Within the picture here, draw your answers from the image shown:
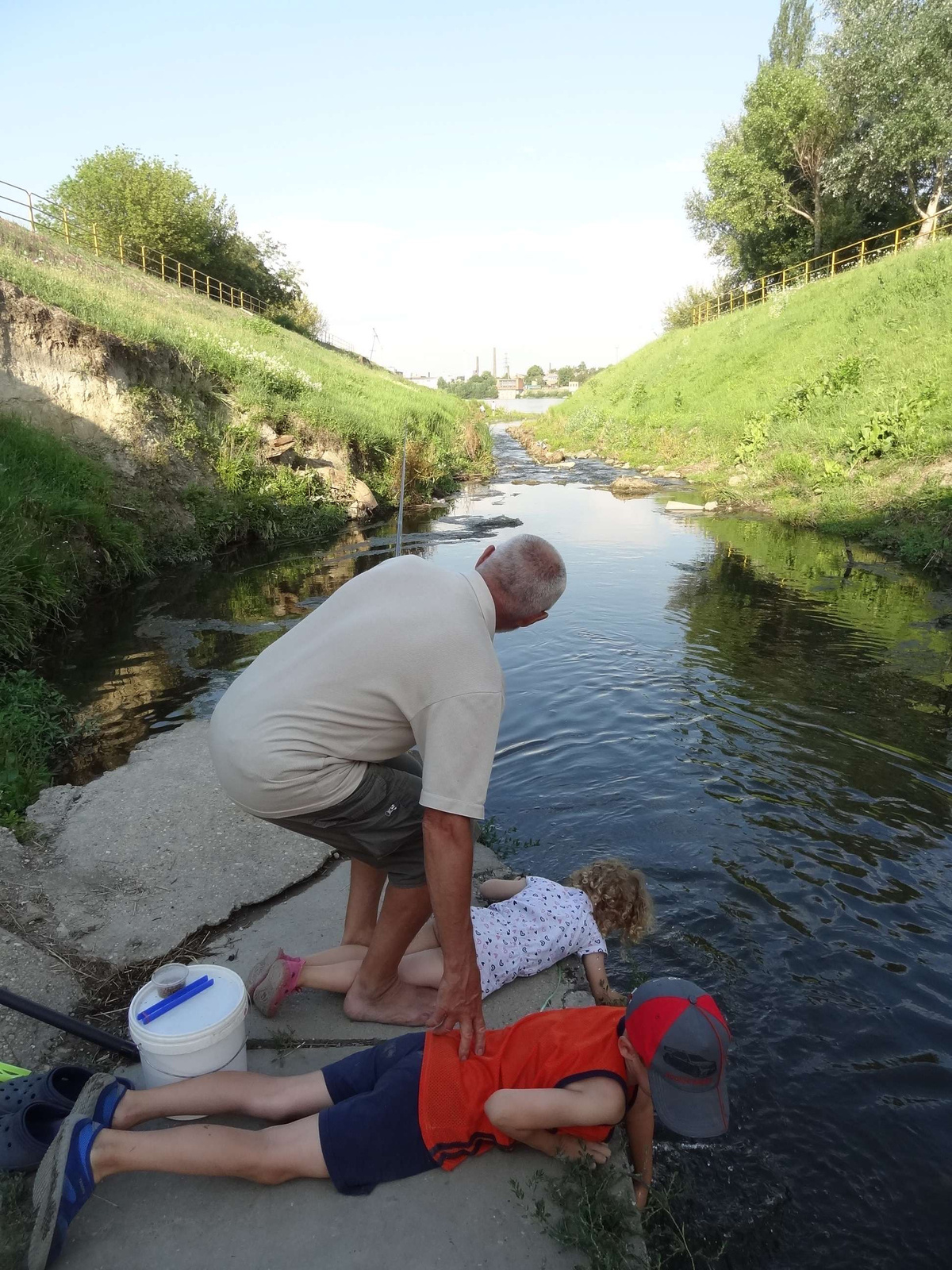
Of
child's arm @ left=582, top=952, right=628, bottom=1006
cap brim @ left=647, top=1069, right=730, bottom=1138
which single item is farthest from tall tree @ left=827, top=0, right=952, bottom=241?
cap brim @ left=647, top=1069, right=730, bottom=1138

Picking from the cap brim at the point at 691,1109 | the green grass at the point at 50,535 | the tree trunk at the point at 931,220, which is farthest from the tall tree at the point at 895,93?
the cap brim at the point at 691,1109

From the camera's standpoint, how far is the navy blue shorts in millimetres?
2152

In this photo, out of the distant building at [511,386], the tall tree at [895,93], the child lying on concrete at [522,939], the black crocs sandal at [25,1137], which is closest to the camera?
the black crocs sandal at [25,1137]

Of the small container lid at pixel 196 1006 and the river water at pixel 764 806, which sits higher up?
the small container lid at pixel 196 1006

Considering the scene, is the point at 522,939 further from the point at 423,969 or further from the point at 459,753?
the point at 459,753

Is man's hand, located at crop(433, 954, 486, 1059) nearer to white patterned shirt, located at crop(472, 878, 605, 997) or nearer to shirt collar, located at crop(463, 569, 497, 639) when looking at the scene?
white patterned shirt, located at crop(472, 878, 605, 997)

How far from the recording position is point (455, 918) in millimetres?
2344

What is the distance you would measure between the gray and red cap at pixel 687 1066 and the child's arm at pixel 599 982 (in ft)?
3.20

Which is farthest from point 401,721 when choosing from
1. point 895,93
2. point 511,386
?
point 511,386

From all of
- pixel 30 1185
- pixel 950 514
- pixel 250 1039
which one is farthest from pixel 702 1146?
pixel 950 514

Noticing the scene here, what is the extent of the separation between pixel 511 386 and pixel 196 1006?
567 ft

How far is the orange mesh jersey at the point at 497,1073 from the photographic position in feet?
7.30

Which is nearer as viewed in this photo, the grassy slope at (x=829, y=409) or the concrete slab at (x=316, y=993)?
the concrete slab at (x=316, y=993)

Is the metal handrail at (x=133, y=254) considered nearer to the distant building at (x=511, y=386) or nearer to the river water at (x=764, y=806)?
the river water at (x=764, y=806)
